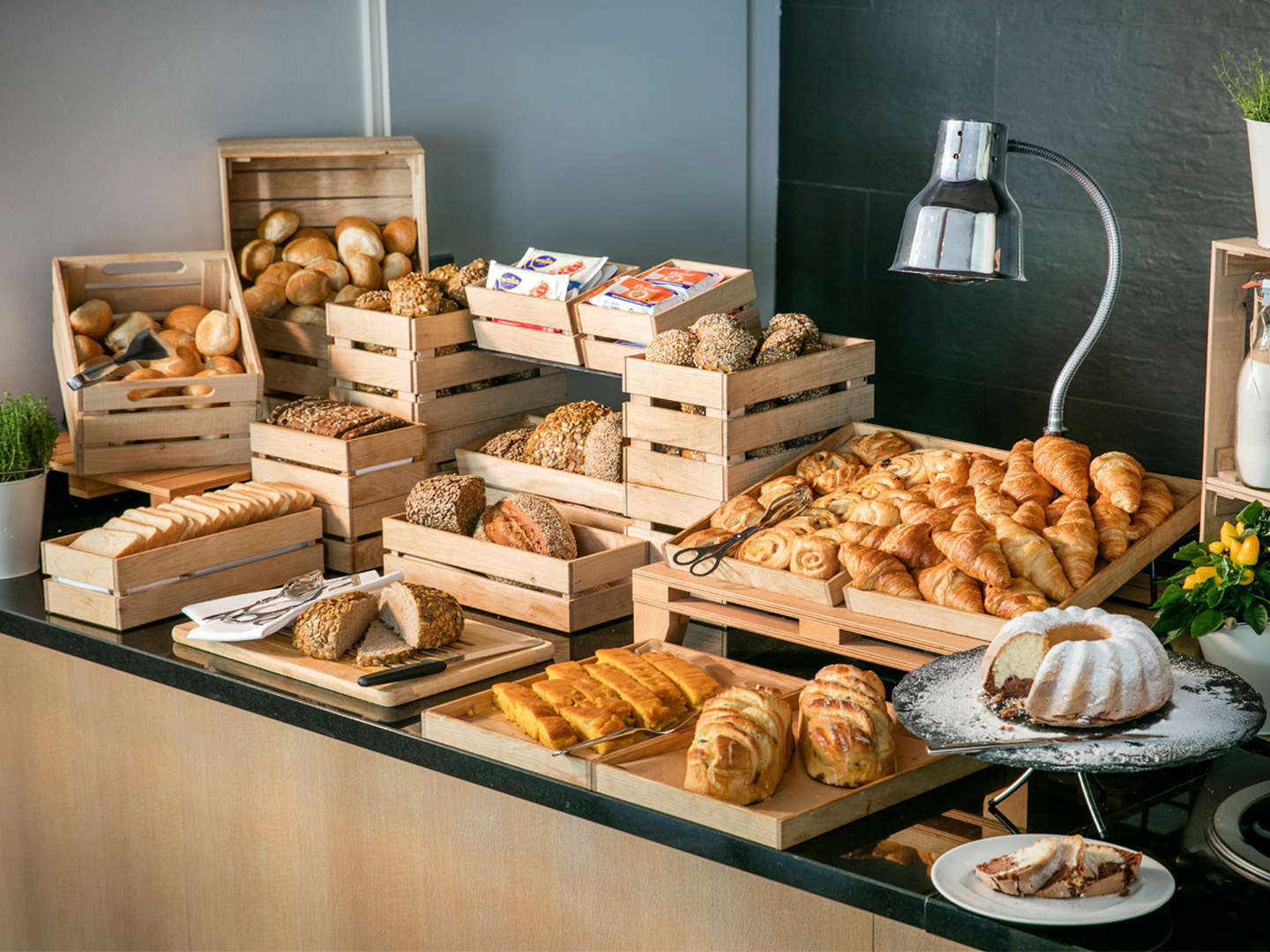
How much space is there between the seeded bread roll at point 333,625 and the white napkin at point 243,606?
0.14 ft

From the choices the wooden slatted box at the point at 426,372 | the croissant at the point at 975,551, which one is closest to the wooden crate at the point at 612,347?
the wooden slatted box at the point at 426,372

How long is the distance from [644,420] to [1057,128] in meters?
1.99

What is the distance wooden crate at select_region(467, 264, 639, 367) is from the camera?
8.46 feet

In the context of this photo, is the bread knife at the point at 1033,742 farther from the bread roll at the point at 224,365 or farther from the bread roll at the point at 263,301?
the bread roll at the point at 263,301

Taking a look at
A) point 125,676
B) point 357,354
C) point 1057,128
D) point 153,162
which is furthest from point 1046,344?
point 125,676

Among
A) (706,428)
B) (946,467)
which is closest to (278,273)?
(706,428)

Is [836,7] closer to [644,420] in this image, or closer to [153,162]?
[153,162]

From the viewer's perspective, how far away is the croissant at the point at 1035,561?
75.9 inches

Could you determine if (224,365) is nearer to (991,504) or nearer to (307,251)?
(307,251)

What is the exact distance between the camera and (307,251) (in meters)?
3.10

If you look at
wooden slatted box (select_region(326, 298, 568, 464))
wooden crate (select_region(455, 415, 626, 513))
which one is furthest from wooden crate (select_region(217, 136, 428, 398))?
wooden crate (select_region(455, 415, 626, 513))

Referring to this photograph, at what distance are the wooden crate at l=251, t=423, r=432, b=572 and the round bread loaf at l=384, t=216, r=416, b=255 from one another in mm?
685

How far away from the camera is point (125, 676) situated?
2359 millimetres

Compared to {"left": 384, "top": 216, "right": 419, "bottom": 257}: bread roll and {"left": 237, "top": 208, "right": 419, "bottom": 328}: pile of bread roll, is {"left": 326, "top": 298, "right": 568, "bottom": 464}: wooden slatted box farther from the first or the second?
{"left": 384, "top": 216, "right": 419, "bottom": 257}: bread roll
